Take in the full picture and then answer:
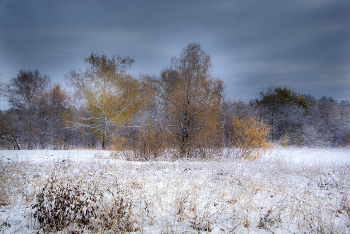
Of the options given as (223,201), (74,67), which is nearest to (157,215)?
(223,201)

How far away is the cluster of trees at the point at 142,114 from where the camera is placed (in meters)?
9.34

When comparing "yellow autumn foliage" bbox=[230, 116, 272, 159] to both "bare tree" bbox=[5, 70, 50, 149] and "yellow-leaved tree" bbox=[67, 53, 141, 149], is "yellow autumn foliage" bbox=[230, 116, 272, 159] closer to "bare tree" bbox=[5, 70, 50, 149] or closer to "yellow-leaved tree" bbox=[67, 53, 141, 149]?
"yellow-leaved tree" bbox=[67, 53, 141, 149]

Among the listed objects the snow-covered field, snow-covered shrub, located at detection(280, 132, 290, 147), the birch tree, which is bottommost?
the snow-covered field

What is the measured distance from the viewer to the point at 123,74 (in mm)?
16453

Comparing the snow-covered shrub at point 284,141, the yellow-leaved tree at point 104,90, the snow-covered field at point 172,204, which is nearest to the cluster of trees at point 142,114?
the yellow-leaved tree at point 104,90

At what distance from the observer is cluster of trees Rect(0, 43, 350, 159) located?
368 inches

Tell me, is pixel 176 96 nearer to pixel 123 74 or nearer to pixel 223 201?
pixel 223 201

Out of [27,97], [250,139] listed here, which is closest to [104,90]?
[27,97]

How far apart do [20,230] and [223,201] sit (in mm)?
3646

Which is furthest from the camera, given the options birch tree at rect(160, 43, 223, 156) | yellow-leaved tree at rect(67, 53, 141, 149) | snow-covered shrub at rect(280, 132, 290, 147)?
snow-covered shrub at rect(280, 132, 290, 147)

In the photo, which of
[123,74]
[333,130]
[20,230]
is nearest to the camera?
[20,230]

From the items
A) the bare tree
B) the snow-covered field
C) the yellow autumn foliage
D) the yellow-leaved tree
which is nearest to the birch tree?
the yellow autumn foliage

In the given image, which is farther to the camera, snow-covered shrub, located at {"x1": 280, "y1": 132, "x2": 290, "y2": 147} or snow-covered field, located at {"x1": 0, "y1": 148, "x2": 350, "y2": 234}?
snow-covered shrub, located at {"x1": 280, "y1": 132, "x2": 290, "y2": 147}

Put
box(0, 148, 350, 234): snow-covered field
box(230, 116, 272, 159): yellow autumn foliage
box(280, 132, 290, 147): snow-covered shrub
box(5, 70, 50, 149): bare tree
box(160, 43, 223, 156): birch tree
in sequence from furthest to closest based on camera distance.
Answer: box(280, 132, 290, 147): snow-covered shrub
box(5, 70, 50, 149): bare tree
box(160, 43, 223, 156): birch tree
box(230, 116, 272, 159): yellow autumn foliage
box(0, 148, 350, 234): snow-covered field
